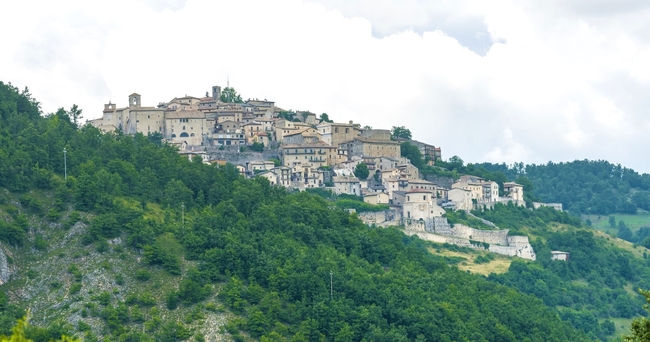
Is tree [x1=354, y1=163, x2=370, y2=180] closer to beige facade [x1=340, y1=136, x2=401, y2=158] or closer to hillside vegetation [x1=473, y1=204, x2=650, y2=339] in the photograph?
beige facade [x1=340, y1=136, x2=401, y2=158]

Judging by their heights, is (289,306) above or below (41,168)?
below

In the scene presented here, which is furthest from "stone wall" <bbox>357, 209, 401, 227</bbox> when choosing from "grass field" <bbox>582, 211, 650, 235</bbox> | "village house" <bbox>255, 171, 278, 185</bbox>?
"grass field" <bbox>582, 211, 650, 235</bbox>

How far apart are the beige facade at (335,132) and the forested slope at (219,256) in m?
27.0

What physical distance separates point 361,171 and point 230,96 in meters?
23.8

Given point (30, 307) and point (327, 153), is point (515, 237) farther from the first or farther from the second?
point (30, 307)

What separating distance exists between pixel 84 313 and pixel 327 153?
49318 millimetres

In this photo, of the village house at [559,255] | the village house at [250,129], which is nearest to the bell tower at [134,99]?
the village house at [250,129]

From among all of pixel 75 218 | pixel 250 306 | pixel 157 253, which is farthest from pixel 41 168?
pixel 250 306

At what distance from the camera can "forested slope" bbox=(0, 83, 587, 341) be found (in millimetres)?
64250

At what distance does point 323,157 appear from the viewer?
354 ft

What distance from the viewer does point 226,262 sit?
69.2 metres

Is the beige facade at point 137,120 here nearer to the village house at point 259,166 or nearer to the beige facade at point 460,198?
the village house at point 259,166

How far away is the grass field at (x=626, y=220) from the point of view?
162 m

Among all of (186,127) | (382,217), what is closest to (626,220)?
(382,217)
